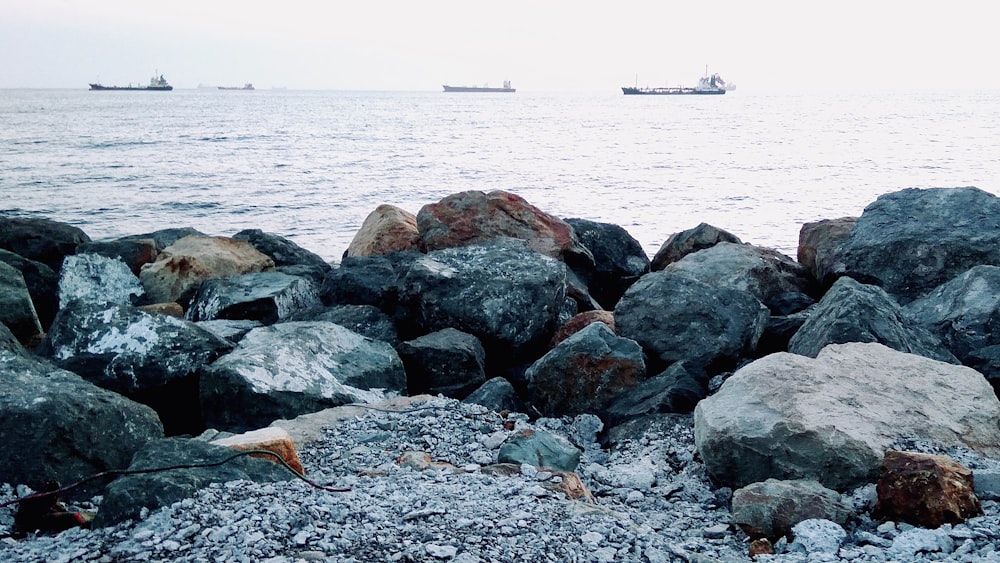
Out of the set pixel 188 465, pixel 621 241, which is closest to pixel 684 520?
pixel 188 465

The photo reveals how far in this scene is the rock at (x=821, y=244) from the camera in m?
11.0

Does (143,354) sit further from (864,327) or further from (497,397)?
(864,327)

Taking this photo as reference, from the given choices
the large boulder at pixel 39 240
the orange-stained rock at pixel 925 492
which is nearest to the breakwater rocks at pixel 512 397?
the orange-stained rock at pixel 925 492

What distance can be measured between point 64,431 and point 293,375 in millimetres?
2174

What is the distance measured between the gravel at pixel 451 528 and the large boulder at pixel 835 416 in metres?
0.25

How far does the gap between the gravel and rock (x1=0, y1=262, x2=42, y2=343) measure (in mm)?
4857

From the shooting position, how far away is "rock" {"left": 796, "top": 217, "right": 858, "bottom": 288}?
11.0 m

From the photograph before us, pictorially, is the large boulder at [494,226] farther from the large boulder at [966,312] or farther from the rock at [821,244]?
the large boulder at [966,312]

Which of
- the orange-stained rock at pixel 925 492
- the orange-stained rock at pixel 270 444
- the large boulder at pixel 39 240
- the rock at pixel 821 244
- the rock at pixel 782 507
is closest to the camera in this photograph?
the orange-stained rock at pixel 925 492

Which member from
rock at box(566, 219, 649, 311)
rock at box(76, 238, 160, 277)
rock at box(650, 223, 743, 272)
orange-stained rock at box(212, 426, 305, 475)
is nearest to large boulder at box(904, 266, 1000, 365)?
rock at box(650, 223, 743, 272)

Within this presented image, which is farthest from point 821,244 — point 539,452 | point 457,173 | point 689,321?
point 457,173

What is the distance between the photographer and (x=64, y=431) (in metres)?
5.26

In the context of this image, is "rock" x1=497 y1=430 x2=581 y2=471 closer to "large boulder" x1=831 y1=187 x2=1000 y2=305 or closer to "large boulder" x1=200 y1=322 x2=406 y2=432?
"large boulder" x1=200 y1=322 x2=406 y2=432

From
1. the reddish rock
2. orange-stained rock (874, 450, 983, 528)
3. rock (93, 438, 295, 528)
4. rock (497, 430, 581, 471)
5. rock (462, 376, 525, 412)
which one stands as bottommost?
rock (462, 376, 525, 412)
